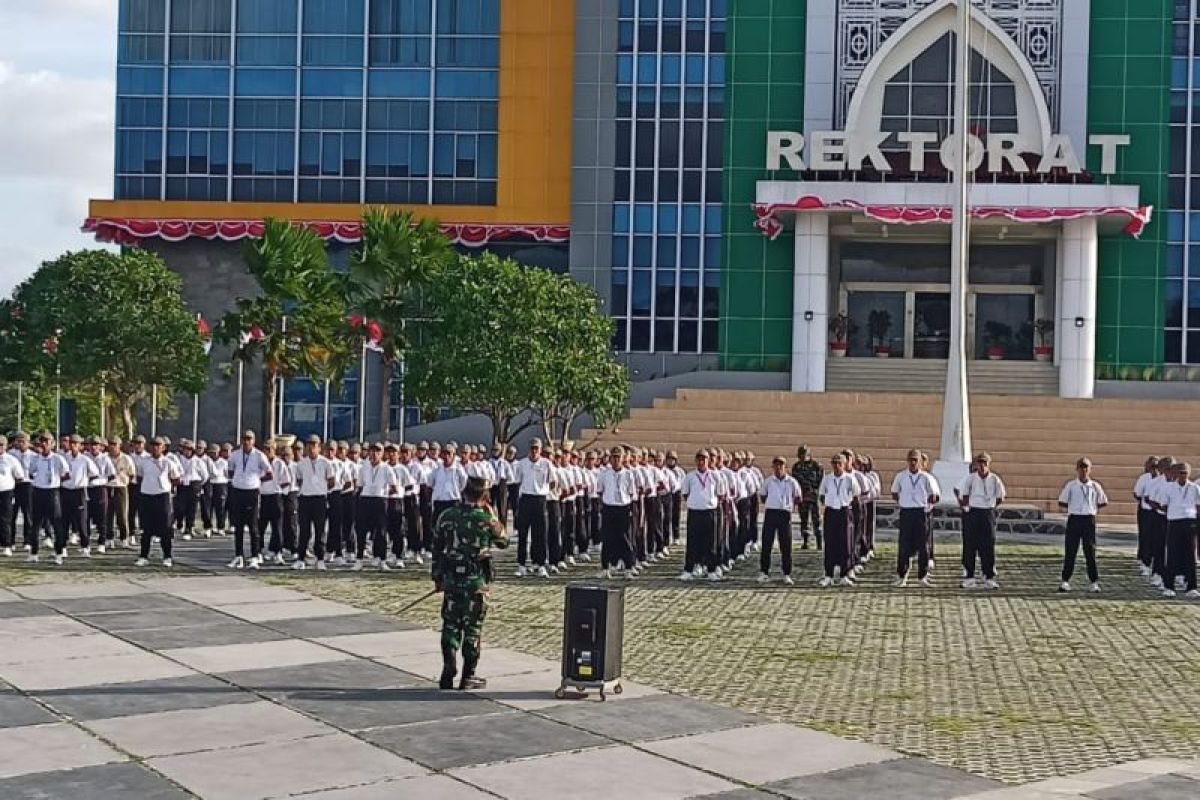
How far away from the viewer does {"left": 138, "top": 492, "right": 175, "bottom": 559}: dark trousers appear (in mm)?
23438

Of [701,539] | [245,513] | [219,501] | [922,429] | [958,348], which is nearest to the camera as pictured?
[701,539]

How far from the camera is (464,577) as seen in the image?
43.4 ft

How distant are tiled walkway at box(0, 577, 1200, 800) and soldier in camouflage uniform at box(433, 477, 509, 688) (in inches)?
13.8

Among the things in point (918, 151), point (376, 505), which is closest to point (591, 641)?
point (376, 505)

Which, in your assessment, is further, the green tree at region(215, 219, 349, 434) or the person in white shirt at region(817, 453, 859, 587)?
the green tree at region(215, 219, 349, 434)

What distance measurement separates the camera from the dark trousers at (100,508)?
25.9m

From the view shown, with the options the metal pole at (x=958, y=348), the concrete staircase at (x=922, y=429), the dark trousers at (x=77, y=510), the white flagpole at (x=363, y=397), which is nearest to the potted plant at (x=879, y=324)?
the concrete staircase at (x=922, y=429)

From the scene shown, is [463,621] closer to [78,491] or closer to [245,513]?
[245,513]

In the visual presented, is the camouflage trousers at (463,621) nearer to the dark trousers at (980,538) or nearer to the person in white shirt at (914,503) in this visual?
the person in white shirt at (914,503)

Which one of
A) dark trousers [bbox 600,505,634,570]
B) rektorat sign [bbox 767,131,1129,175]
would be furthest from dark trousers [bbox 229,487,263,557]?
rektorat sign [bbox 767,131,1129,175]

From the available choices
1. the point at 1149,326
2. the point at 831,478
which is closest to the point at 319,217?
the point at 1149,326

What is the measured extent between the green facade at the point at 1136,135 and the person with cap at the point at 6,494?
40.2m

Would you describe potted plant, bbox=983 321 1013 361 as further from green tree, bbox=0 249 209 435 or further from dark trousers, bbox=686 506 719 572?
dark trousers, bbox=686 506 719 572

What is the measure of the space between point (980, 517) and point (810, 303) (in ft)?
102
